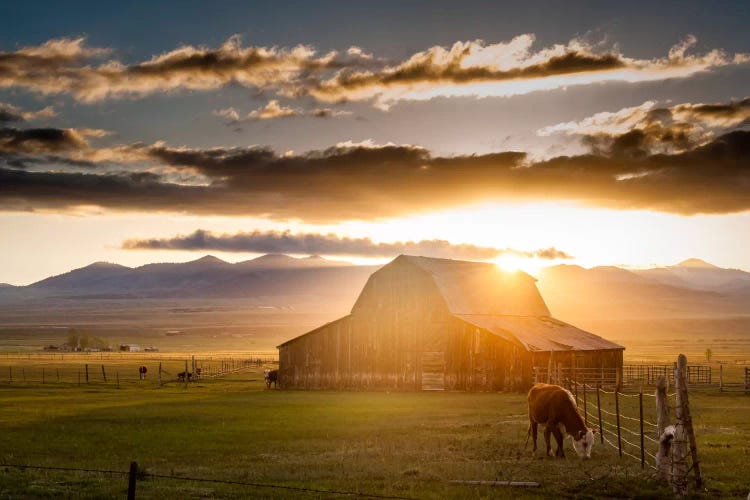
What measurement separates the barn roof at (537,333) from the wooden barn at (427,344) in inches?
5.8

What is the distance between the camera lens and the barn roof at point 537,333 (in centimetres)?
5856

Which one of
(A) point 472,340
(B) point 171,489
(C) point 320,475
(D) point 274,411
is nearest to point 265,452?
(C) point 320,475

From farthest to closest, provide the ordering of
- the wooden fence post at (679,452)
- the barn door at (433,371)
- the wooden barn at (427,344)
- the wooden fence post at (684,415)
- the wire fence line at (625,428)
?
the barn door at (433,371) < the wooden barn at (427,344) < the wire fence line at (625,428) < the wooden fence post at (684,415) < the wooden fence post at (679,452)

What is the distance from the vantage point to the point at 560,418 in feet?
76.4

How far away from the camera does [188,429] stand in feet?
108

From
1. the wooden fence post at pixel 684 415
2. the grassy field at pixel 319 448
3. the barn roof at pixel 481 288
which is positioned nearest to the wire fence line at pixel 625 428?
the grassy field at pixel 319 448

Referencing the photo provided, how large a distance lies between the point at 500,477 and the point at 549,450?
3.93 metres

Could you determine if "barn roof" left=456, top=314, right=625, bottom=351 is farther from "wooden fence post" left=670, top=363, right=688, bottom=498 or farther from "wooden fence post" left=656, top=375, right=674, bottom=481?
"wooden fence post" left=670, top=363, right=688, bottom=498

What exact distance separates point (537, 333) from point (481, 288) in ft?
22.1

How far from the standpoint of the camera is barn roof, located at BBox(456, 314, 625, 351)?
58.6 m

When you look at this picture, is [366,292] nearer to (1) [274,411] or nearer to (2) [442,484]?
(1) [274,411]

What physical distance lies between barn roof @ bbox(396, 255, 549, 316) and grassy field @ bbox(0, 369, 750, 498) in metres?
15.2

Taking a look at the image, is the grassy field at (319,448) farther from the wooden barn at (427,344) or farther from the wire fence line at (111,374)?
the wire fence line at (111,374)

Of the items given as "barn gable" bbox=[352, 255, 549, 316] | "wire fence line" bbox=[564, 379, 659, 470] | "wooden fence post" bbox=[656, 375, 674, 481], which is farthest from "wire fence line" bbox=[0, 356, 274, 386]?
"wooden fence post" bbox=[656, 375, 674, 481]
